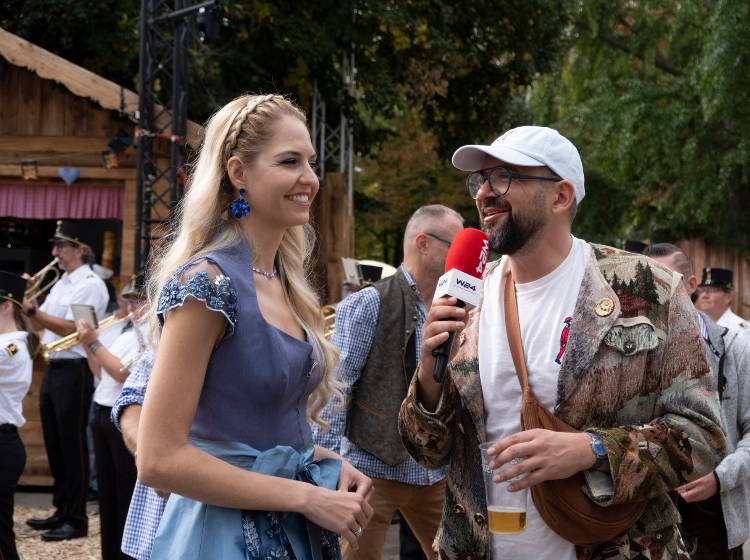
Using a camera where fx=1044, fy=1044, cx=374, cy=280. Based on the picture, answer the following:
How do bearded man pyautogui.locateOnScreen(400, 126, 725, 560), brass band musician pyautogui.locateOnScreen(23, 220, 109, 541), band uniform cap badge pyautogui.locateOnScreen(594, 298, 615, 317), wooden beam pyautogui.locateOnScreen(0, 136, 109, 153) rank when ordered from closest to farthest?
bearded man pyautogui.locateOnScreen(400, 126, 725, 560)
band uniform cap badge pyautogui.locateOnScreen(594, 298, 615, 317)
brass band musician pyautogui.locateOnScreen(23, 220, 109, 541)
wooden beam pyautogui.locateOnScreen(0, 136, 109, 153)

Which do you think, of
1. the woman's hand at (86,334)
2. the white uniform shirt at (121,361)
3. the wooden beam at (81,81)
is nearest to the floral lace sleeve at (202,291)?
the white uniform shirt at (121,361)

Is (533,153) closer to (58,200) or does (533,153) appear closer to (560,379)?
(560,379)

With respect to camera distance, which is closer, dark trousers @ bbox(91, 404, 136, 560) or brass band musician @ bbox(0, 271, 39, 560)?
brass band musician @ bbox(0, 271, 39, 560)

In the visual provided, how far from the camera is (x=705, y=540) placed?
507cm

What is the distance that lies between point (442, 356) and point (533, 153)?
2.38 ft

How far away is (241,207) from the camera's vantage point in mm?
3064

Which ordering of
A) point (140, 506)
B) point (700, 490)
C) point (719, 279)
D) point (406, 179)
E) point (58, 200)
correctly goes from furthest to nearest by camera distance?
point (406, 179) < point (58, 200) < point (719, 279) < point (700, 490) < point (140, 506)

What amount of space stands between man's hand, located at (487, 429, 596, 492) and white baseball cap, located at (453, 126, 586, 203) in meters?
0.82

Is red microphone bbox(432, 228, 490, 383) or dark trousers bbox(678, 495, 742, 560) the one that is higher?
red microphone bbox(432, 228, 490, 383)

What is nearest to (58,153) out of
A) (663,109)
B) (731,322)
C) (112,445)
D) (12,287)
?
(12,287)

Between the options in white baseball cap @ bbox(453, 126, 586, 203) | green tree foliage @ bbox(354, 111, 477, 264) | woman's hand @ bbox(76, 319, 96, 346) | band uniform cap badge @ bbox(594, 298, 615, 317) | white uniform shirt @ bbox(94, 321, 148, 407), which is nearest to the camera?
band uniform cap badge @ bbox(594, 298, 615, 317)

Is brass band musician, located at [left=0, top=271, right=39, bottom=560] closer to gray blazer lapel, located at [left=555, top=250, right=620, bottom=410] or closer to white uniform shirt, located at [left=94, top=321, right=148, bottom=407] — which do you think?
white uniform shirt, located at [left=94, top=321, right=148, bottom=407]

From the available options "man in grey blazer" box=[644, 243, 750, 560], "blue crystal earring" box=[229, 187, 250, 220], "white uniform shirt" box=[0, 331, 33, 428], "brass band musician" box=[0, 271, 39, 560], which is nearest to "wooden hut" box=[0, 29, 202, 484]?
"brass band musician" box=[0, 271, 39, 560]

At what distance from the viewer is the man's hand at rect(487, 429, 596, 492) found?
3.04 metres
